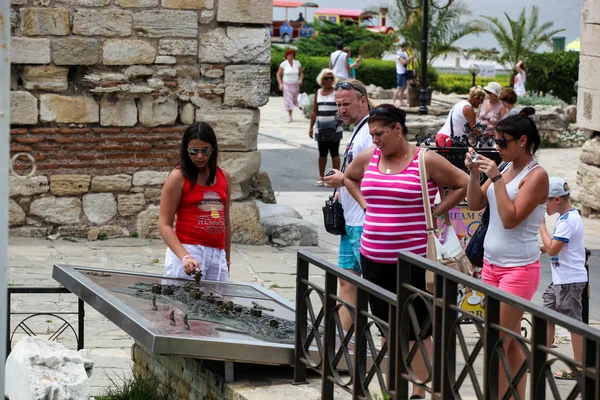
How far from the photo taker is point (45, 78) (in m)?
9.66

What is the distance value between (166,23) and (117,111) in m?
0.97

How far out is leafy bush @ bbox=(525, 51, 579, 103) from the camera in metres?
27.6

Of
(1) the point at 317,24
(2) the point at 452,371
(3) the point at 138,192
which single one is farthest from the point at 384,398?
(1) the point at 317,24

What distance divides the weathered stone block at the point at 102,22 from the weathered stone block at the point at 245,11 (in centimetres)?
90

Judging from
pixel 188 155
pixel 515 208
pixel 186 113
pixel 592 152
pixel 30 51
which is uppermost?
pixel 30 51

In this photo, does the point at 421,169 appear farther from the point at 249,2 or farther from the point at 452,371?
the point at 249,2

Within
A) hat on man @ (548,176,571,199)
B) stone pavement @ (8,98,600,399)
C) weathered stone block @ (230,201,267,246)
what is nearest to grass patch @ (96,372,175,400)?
stone pavement @ (8,98,600,399)

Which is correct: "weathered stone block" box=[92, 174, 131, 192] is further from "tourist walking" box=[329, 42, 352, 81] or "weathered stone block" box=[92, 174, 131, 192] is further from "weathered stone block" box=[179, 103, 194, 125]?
"tourist walking" box=[329, 42, 352, 81]

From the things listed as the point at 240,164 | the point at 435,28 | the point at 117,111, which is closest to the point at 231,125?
the point at 240,164

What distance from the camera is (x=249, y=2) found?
10.0m

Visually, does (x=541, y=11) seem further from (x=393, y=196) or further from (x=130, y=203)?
(x=393, y=196)

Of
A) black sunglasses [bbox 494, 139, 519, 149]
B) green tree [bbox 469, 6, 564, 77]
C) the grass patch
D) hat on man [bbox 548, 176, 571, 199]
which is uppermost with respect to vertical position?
green tree [bbox 469, 6, 564, 77]

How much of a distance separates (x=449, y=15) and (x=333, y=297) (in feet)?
85.6

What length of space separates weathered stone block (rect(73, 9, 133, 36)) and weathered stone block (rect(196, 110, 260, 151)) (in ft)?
3.62
